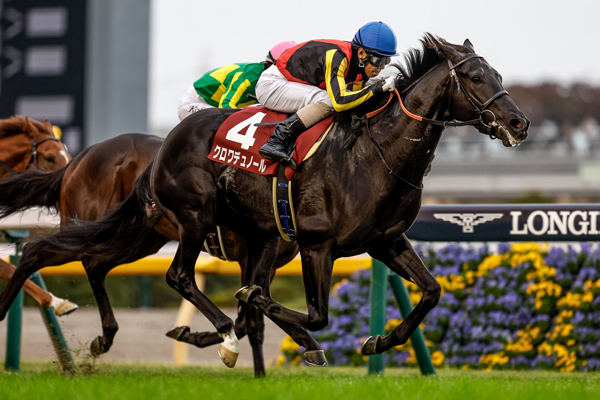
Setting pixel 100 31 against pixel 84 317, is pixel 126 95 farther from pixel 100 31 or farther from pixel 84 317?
pixel 84 317

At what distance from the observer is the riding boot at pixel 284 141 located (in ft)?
12.2

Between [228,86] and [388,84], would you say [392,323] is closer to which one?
[228,86]

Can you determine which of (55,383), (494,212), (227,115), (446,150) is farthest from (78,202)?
(446,150)

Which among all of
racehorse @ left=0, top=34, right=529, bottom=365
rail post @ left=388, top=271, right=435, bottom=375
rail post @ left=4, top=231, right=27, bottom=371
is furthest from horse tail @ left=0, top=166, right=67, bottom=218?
rail post @ left=388, top=271, right=435, bottom=375

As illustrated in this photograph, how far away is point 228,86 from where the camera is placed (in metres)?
4.78

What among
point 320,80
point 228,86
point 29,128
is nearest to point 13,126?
point 29,128

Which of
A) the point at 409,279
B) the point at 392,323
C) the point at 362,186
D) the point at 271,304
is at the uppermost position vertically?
the point at 362,186

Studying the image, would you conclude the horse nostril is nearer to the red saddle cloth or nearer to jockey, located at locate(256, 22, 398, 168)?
jockey, located at locate(256, 22, 398, 168)

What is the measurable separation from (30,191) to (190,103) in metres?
1.34

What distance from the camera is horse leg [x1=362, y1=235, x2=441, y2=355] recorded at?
3715mm

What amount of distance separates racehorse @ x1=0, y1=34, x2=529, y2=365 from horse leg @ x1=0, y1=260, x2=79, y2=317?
126cm

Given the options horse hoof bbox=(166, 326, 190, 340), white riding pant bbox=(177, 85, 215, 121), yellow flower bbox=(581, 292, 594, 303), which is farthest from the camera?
yellow flower bbox=(581, 292, 594, 303)

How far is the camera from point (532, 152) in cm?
2516

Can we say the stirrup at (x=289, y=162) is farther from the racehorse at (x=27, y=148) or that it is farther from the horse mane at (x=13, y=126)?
the horse mane at (x=13, y=126)
